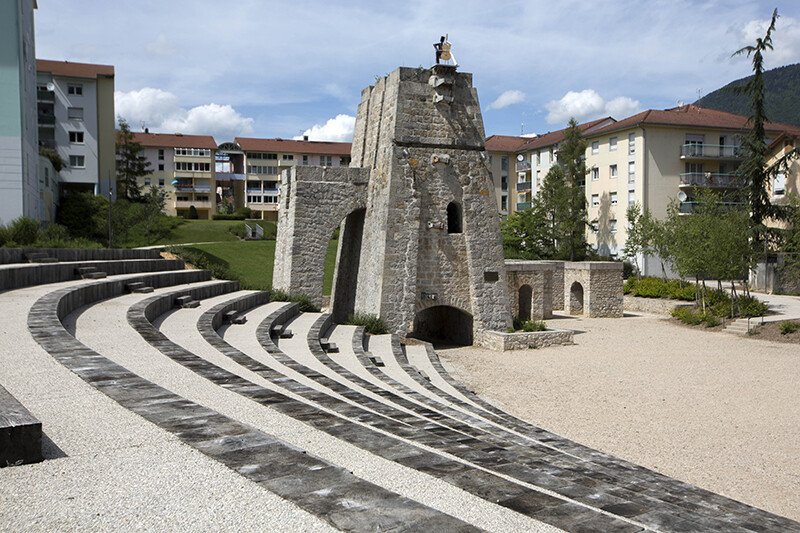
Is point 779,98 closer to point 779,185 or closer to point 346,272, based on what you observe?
point 779,185

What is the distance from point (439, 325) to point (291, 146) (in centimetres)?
4919

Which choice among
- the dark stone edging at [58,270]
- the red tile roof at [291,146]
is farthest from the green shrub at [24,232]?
the red tile roof at [291,146]

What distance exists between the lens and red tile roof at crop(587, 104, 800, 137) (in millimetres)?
45438

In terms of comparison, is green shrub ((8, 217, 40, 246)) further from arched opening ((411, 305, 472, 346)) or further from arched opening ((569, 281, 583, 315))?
arched opening ((569, 281, 583, 315))

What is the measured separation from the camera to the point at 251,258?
41.1 m

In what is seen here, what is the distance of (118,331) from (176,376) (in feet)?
11.3

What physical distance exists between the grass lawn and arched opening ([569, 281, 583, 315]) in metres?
13.2

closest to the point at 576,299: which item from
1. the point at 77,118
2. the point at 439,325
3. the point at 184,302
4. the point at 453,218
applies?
the point at 439,325

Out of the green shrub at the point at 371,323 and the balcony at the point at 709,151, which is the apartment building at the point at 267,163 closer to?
the balcony at the point at 709,151

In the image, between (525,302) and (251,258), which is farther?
(251,258)

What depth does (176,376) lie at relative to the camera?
286 inches

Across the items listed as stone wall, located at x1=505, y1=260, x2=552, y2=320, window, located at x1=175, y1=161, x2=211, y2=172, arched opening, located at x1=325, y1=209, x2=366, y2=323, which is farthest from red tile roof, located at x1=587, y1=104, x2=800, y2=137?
window, located at x1=175, y1=161, x2=211, y2=172

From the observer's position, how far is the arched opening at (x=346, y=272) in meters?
27.4

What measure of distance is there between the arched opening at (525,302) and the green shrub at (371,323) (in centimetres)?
953
